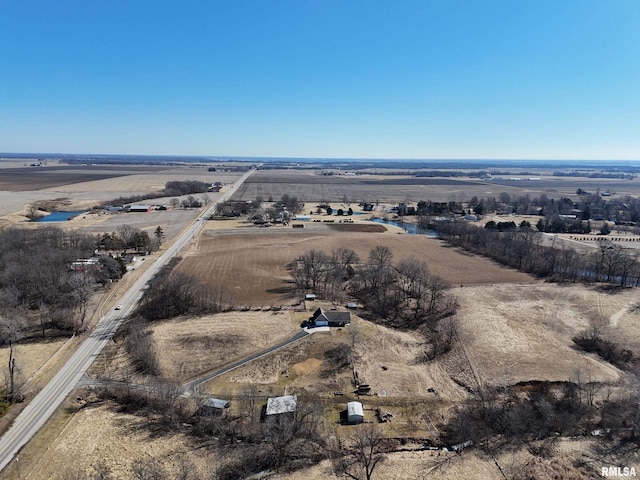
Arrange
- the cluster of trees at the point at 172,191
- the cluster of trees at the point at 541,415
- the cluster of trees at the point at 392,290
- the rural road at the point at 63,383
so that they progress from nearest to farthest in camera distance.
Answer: the rural road at the point at 63,383 < the cluster of trees at the point at 541,415 < the cluster of trees at the point at 392,290 < the cluster of trees at the point at 172,191

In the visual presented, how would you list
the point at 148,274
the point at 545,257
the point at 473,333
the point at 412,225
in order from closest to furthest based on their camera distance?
the point at 473,333 → the point at 148,274 → the point at 545,257 → the point at 412,225

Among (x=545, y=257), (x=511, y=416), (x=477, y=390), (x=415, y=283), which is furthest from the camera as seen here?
(x=545, y=257)

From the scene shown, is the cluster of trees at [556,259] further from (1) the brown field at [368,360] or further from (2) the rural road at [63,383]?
(2) the rural road at [63,383]

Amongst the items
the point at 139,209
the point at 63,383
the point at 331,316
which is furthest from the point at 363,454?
the point at 139,209

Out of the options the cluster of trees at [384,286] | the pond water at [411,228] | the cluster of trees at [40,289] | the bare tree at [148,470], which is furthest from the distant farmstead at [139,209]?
the bare tree at [148,470]

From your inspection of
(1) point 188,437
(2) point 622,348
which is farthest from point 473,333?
(1) point 188,437

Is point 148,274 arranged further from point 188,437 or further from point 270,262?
point 188,437

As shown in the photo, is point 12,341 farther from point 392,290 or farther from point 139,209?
point 139,209
